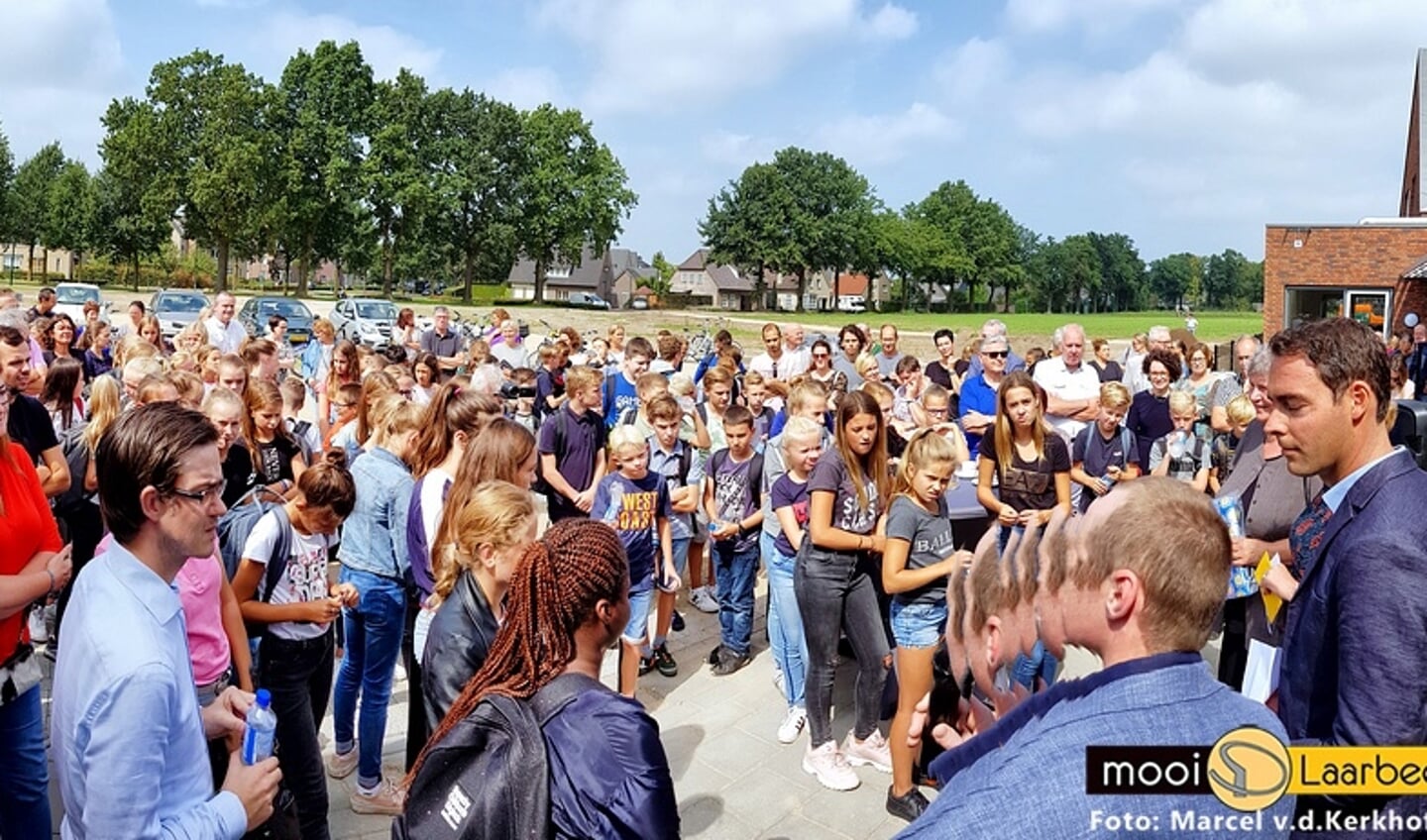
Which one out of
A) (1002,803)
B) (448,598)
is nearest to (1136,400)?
(448,598)

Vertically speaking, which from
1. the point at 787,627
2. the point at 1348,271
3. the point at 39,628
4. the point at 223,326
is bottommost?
the point at 39,628

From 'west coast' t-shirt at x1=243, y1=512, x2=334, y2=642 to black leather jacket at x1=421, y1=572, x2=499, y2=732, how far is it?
Result: 103 cm

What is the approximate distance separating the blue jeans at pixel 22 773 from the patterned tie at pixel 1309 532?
3.68 m

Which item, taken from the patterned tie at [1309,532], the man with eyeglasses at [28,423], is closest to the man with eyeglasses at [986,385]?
the patterned tie at [1309,532]

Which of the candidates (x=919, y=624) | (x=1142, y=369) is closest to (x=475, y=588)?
(x=919, y=624)

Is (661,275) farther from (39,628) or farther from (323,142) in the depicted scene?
(39,628)

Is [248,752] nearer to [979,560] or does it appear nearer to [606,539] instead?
[606,539]

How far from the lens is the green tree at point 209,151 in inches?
1870

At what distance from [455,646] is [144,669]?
86 cm

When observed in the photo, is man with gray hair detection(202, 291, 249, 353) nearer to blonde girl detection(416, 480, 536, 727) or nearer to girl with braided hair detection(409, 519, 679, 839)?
blonde girl detection(416, 480, 536, 727)

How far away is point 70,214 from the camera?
2141 inches

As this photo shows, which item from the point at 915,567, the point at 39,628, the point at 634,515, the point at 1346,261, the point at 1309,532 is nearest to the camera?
the point at 1309,532

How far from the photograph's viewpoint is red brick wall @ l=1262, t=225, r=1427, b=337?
24078 millimetres

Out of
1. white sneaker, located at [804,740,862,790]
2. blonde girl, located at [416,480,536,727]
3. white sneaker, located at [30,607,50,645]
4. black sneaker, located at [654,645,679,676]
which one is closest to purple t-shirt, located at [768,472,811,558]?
white sneaker, located at [804,740,862,790]
